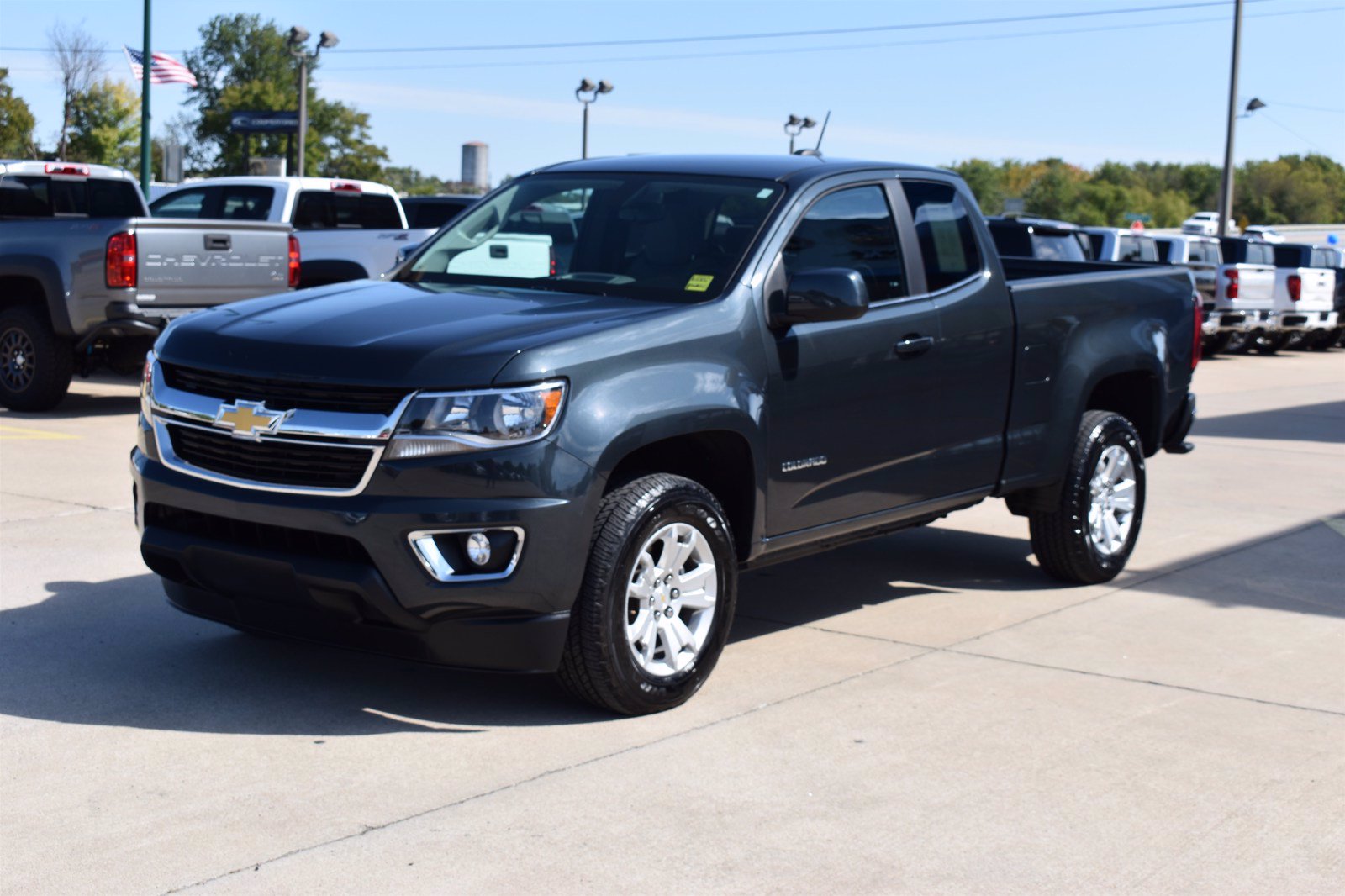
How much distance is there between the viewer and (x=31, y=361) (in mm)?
12867

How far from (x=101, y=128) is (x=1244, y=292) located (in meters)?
55.5

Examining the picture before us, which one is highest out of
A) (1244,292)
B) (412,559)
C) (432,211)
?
(432,211)

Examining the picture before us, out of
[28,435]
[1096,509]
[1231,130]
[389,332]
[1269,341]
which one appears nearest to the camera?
[389,332]

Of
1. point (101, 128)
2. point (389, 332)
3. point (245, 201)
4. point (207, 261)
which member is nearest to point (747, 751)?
point (389, 332)

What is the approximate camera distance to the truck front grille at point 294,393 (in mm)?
4785

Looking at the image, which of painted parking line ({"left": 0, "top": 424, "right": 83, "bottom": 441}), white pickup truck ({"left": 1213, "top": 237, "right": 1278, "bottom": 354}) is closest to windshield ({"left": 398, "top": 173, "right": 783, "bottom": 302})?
painted parking line ({"left": 0, "top": 424, "right": 83, "bottom": 441})

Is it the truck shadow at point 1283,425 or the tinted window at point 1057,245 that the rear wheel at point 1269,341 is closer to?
the tinted window at point 1057,245

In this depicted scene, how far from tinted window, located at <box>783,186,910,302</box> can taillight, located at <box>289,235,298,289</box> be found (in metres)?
8.35

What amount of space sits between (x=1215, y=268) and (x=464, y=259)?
21026 mm

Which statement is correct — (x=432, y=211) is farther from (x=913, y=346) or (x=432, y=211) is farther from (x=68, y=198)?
(x=913, y=346)

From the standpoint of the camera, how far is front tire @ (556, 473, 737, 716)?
4.96m

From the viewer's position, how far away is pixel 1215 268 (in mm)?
24953

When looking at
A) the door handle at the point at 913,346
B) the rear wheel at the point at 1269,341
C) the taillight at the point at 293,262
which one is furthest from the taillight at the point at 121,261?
the rear wheel at the point at 1269,341

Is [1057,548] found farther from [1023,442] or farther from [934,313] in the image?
[934,313]
